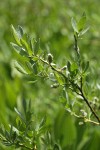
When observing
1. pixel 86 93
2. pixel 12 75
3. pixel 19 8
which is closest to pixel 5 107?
pixel 12 75

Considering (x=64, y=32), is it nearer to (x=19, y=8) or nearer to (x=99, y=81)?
(x=19, y=8)

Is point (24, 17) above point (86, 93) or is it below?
above

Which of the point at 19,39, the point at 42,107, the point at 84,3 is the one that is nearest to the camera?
the point at 19,39

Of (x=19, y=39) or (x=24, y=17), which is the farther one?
(x=24, y=17)

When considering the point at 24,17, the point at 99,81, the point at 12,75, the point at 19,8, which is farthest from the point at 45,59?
the point at 19,8

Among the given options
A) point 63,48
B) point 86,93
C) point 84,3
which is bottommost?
point 86,93

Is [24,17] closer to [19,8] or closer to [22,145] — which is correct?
[19,8]

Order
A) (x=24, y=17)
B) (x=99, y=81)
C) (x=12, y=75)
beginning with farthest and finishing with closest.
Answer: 1. (x=24, y=17)
2. (x=12, y=75)
3. (x=99, y=81)
